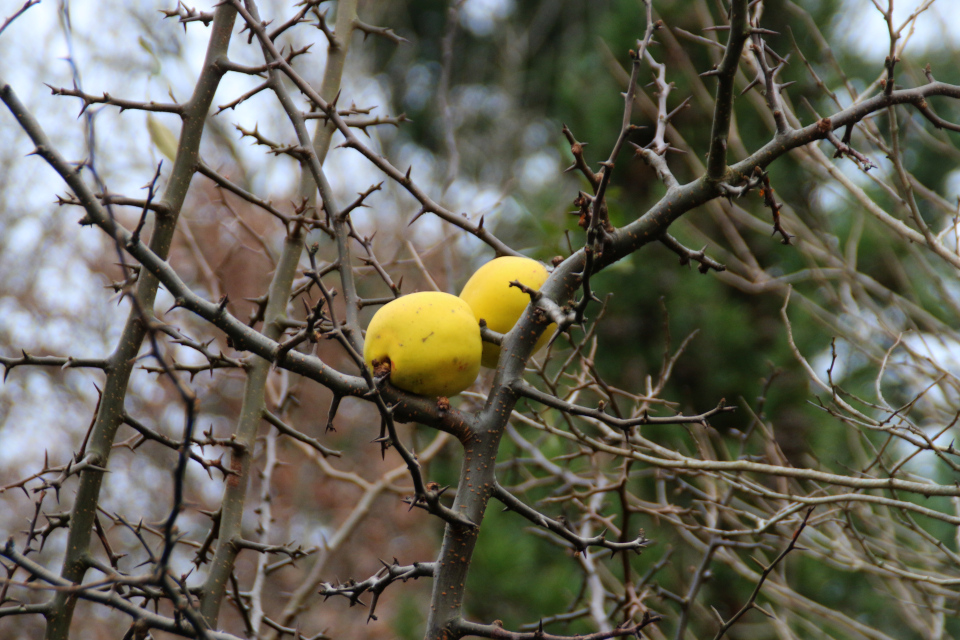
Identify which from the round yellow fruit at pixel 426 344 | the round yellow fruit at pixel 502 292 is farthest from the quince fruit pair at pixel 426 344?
the round yellow fruit at pixel 502 292

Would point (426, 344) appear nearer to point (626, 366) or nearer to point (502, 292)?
point (502, 292)

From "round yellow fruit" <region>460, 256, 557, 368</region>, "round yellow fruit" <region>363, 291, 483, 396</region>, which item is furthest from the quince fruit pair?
"round yellow fruit" <region>460, 256, 557, 368</region>

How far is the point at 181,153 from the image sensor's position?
150 centimetres

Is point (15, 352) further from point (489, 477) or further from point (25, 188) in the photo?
point (489, 477)

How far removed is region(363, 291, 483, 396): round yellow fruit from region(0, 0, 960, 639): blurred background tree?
1.02 feet

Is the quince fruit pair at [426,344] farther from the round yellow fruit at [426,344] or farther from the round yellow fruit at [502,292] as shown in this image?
the round yellow fruit at [502,292]

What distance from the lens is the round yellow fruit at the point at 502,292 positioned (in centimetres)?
148

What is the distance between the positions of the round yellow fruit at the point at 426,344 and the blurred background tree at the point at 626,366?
31 centimetres

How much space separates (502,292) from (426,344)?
316 mm

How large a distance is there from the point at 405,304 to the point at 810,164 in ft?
7.19

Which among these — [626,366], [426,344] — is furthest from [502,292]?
[626,366]

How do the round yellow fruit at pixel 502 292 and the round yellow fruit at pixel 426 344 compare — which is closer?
the round yellow fruit at pixel 426 344

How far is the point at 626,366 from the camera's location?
5535mm

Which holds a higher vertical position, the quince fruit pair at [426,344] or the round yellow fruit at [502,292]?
the round yellow fruit at [502,292]
